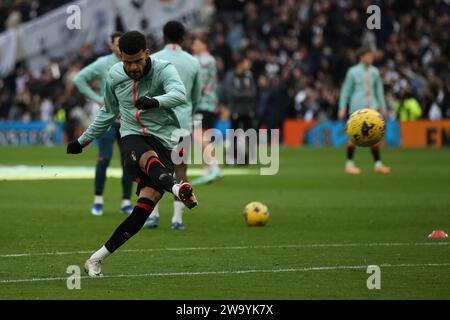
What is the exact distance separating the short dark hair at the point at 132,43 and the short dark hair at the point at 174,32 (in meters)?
4.59

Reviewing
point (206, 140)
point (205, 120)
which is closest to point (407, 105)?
point (205, 120)

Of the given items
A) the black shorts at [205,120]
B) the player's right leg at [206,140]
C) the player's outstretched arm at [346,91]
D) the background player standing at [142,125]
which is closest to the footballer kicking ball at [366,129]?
the background player standing at [142,125]

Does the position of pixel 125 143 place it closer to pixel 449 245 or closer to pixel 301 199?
pixel 449 245

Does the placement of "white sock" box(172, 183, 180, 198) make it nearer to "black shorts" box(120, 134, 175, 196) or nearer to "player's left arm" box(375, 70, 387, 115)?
"black shorts" box(120, 134, 175, 196)

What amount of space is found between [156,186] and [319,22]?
29276mm

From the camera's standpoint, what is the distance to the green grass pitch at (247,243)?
33.0 ft

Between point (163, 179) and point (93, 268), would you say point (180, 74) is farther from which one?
point (93, 268)

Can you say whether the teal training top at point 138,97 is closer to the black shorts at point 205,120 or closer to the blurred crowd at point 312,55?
the black shorts at point 205,120

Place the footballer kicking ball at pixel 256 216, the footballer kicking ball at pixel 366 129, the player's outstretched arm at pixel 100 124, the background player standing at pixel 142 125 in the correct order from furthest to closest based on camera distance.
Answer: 1. the footballer kicking ball at pixel 256 216
2. the footballer kicking ball at pixel 366 129
3. the player's outstretched arm at pixel 100 124
4. the background player standing at pixel 142 125

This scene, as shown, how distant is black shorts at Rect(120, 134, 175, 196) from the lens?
11039 mm

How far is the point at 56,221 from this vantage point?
52.1 ft

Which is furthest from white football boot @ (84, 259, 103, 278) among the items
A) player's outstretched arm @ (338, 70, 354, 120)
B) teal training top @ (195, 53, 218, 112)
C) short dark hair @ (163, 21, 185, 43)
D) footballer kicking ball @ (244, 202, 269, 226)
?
player's outstretched arm @ (338, 70, 354, 120)

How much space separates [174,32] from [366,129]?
3.33 meters

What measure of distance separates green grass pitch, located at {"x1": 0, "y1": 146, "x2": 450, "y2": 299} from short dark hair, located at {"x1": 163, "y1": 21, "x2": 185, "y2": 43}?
2.50 m
